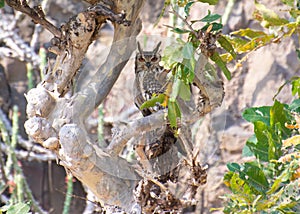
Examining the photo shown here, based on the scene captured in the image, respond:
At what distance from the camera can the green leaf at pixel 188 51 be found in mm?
611

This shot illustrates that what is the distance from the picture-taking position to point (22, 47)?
2.05 metres

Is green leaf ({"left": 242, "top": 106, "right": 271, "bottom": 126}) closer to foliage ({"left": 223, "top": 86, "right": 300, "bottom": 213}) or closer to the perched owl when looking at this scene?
foliage ({"left": 223, "top": 86, "right": 300, "bottom": 213})

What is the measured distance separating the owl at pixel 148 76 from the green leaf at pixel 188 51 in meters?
0.15

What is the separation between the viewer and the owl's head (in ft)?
2.55

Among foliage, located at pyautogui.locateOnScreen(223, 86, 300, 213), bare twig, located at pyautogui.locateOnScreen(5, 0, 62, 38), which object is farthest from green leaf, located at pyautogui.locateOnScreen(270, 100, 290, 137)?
bare twig, located at pyautogui.locateOnScreen(5, 0, 62, 38)

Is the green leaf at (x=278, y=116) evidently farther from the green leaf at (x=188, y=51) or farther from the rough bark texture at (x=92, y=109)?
the green leaf at (x=188, y=51)

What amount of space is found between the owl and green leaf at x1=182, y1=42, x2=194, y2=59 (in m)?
0.15

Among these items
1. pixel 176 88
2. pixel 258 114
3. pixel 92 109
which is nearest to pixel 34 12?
pixel 92 109

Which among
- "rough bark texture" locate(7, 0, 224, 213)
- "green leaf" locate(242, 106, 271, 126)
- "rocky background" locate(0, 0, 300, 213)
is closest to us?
"rough bark texture" locate(7, 0, 224, 213)

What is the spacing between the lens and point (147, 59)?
79 centimetres

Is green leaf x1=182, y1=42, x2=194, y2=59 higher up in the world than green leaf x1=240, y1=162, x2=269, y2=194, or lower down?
higher up

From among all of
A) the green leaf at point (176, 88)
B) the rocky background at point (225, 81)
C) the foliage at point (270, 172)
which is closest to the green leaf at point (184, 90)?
the green leaf at point (176, 88)

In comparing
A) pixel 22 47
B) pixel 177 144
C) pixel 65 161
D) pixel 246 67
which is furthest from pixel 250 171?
pixel 22 47

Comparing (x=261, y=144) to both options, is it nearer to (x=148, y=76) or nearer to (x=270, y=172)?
(x=270, y=172)
